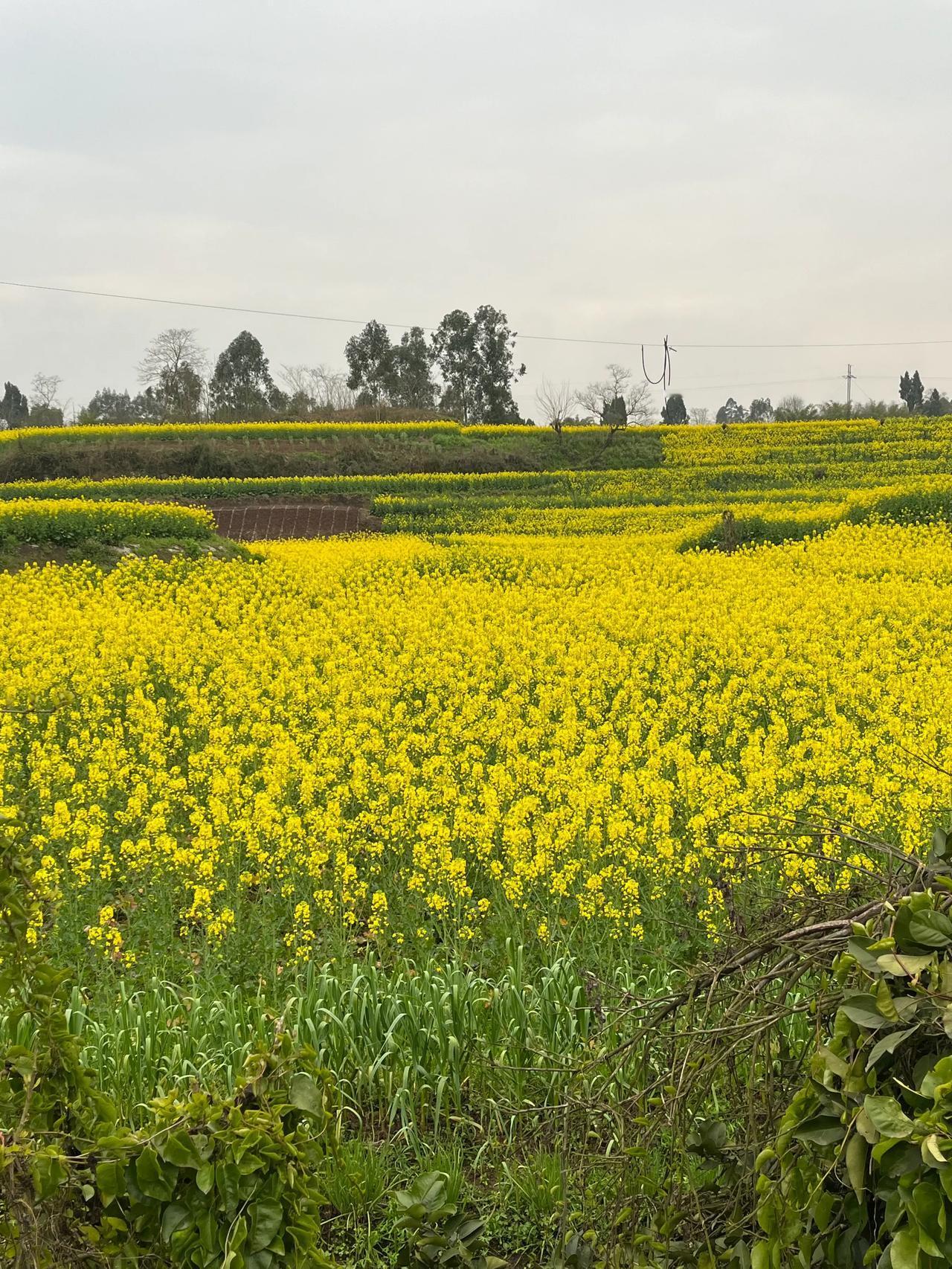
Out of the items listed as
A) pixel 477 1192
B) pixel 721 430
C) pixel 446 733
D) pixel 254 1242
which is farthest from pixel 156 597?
pixel 721 430

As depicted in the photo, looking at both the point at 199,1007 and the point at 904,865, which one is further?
the point at 199,1007

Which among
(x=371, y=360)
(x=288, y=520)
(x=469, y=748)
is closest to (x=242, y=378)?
(x=371, y=360)

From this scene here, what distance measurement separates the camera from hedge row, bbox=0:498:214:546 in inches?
880

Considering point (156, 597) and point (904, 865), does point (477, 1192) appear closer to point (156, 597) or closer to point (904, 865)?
point (904, 865)

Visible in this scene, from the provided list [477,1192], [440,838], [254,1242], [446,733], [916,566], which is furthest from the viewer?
[916,566]

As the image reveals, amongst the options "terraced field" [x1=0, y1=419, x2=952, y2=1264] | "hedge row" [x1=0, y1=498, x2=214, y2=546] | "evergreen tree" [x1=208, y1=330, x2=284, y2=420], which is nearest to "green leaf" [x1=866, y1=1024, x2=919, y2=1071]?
"terraced field" [x1=0, y1=419, x2=952, y2=1264]

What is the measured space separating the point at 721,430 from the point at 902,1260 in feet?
202

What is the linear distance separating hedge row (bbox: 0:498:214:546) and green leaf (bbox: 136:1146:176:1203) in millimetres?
21756

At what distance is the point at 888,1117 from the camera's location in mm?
1535

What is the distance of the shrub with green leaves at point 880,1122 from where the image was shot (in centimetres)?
149

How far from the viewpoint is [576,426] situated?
65.5 meters

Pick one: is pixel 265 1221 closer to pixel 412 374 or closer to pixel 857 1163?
pixel 857 1163

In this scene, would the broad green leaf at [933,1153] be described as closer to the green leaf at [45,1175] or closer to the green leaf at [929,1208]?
the green leaf at [929,1208]

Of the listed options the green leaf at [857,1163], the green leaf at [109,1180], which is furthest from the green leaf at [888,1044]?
the green leaf at [109,1180]
